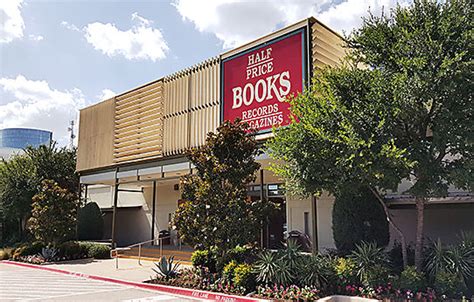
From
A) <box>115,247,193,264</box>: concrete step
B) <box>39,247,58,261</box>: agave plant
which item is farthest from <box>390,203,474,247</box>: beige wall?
<box>39,247,58,261</box>: agave plant

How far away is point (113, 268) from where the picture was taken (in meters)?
15.7

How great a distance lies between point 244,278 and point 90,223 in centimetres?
1591

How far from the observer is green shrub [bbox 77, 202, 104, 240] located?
74.9ft

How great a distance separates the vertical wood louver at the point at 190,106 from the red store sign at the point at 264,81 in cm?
70

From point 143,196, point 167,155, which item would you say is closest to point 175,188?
point 143,196

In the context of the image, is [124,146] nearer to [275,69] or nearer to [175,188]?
[175,188]

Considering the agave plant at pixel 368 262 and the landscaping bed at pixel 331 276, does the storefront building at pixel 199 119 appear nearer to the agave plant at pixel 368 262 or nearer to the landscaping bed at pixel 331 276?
the landscaping bed at pixel 331 276

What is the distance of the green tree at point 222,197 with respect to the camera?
10.7 m

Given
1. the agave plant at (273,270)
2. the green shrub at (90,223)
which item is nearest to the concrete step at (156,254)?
the green shrub at (90,223)

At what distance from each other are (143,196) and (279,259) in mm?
16714

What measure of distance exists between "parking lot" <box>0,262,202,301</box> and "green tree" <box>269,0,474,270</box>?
5.06 meters

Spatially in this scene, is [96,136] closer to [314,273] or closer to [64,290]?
[64,290]

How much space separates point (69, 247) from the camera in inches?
749

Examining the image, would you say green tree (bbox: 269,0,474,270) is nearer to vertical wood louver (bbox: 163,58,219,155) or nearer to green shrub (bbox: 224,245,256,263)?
green shrub (bbox: 224,245,256,263)
